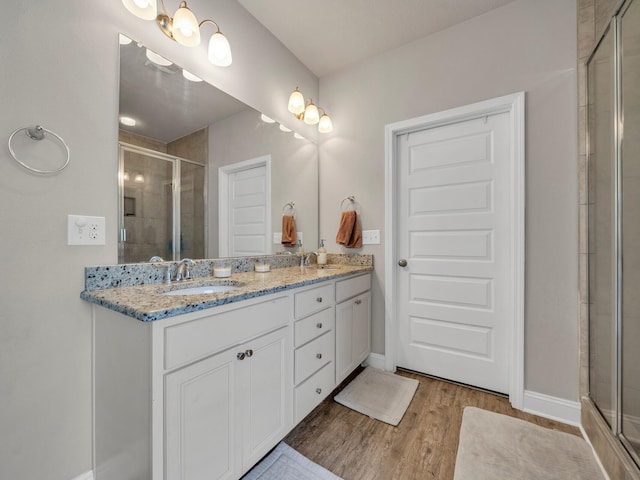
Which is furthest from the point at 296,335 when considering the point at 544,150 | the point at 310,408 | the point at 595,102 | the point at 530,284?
the point at 595,102

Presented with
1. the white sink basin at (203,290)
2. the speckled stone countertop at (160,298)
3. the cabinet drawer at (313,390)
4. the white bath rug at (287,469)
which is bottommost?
the white bath rug at (287,469)

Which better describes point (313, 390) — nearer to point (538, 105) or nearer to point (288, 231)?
point (288, 231)

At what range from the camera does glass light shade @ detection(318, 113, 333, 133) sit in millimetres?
2348

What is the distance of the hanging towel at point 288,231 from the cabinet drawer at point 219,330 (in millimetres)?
934

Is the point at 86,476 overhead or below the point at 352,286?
below

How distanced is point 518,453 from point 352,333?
1.03 m

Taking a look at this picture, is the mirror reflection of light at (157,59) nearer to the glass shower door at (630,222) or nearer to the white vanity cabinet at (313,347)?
the white vanity cabinet at (313,347)

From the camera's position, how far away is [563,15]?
1.57 m

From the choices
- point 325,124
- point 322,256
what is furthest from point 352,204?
point 325,124

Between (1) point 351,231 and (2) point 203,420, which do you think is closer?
(2) point 203,420

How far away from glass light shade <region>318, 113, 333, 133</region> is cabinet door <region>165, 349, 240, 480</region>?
1.99m

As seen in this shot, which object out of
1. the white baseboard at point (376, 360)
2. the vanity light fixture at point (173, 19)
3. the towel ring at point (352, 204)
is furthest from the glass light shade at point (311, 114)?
the white baseboard at point (376, 360)

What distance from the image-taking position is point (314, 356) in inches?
58.7

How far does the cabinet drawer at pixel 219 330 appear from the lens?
846 millimetres
